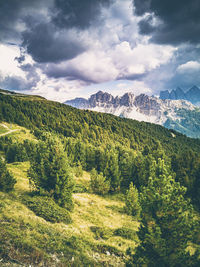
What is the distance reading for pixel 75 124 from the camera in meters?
154

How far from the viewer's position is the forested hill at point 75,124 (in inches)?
4641

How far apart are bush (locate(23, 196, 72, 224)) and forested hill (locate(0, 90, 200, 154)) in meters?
99.6

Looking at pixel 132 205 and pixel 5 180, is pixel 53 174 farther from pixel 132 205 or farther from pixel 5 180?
pixel 132 205

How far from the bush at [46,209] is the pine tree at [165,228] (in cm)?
1053

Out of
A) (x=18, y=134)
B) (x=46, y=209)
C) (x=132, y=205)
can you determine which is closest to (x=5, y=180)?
(x=46, y=209)

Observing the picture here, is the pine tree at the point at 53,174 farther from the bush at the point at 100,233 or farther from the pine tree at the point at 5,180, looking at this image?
the bush at the point at 100,233

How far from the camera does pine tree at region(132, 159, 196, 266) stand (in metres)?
11.3

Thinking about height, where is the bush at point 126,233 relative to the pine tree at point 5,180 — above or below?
below

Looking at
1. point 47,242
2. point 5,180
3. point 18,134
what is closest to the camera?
point 47,242

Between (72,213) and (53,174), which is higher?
(53,174)

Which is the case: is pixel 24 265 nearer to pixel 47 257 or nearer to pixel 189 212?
pixel 47 257

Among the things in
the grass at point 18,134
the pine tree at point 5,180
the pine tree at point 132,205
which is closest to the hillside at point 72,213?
the pine tree at point 5,180

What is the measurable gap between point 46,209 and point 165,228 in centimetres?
1409

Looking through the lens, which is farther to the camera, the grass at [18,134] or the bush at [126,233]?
the grass at [18,134]
